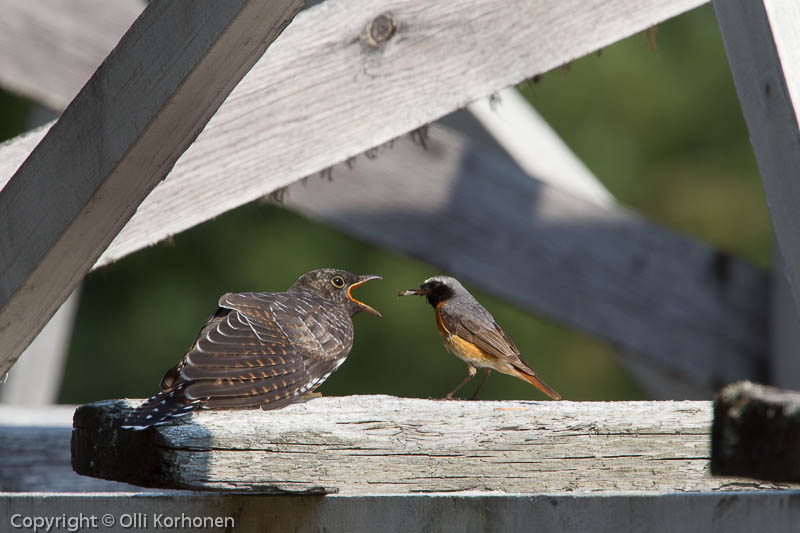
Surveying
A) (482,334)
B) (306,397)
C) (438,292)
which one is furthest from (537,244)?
(306,397)

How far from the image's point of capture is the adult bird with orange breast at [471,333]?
8.18 ft

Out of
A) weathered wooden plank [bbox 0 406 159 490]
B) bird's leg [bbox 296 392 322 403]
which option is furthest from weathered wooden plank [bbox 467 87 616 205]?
bird's leg [bbox 296 392 322 403]

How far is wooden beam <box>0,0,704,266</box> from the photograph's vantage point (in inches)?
80.3

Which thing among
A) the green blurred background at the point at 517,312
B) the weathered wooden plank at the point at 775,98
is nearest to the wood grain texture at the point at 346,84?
the weathered wooden plank at the point at 775,98

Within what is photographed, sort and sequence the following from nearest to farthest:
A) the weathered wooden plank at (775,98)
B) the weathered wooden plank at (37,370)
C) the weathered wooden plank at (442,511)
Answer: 1. the weathered wooden plank at (442,511)
2. the weathered wooden plank at (775,98)
3. the weathered wooden plank at (37,370)

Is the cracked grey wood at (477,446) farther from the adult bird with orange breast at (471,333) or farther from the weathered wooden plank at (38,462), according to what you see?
the weathered wooden plank at (38,462)

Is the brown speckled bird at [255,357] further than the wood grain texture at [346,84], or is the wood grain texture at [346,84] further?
the wood grain texture at [346,84]

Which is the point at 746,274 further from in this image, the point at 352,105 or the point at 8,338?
the point at 8,338

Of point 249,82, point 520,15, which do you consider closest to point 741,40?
point 520,15

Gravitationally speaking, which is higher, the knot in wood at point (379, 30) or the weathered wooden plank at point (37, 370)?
the knot in wood at point (379, 30)

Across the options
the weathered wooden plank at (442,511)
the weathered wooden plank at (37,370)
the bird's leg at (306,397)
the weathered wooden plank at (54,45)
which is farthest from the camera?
the weathered wooden plank at (37,370)

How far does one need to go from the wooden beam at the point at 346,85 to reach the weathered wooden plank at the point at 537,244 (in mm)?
1716

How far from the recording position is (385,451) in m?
1.61
